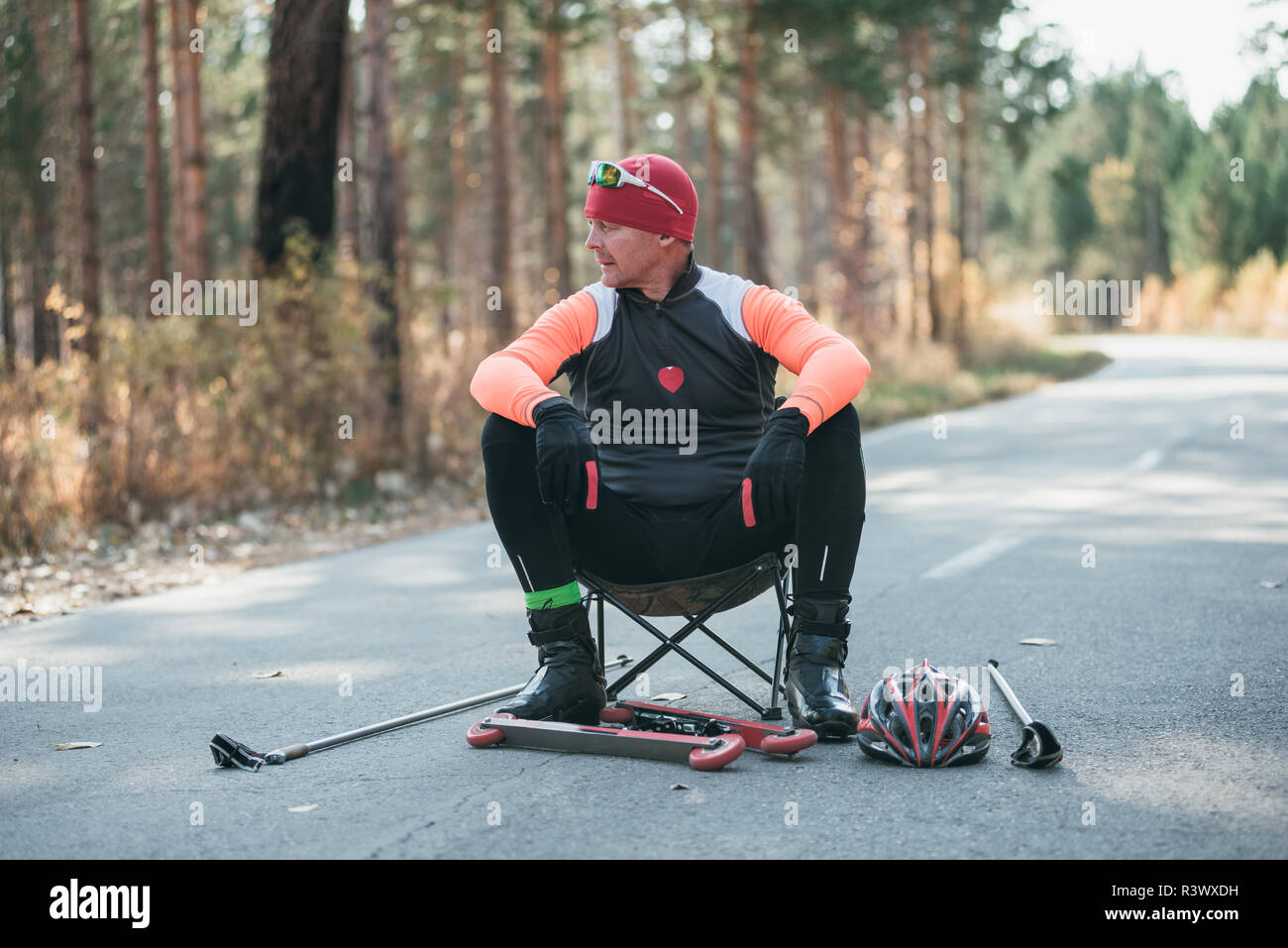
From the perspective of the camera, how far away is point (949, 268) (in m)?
31.2

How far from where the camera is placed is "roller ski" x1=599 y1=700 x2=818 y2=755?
13.6ft

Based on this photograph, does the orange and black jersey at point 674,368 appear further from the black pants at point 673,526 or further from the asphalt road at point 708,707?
the asphalt road at point 708,707

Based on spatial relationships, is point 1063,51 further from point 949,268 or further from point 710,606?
point 710,606

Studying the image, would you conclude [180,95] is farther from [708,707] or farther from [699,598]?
[699,598]

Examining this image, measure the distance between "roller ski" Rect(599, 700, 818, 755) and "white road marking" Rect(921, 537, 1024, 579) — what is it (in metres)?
3.38

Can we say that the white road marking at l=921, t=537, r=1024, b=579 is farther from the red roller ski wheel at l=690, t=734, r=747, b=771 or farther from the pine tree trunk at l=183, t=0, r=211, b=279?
the pine tree trunk at l=183, t=0, r=211, b=279

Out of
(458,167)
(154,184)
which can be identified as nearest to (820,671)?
(154,184)

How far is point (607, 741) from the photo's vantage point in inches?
167

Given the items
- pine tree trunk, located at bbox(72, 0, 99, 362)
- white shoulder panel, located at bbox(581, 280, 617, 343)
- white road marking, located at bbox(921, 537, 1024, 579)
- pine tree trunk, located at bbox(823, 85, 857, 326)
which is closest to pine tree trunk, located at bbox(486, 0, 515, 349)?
pine tree trunk, located at bbox(823, 85, 857, 326)

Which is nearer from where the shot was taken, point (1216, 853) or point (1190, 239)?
point (1216, 853)

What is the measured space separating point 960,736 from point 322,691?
8.11 feet

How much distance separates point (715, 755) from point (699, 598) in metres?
0.65

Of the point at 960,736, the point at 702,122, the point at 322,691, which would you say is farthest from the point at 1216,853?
the point at 702,122
